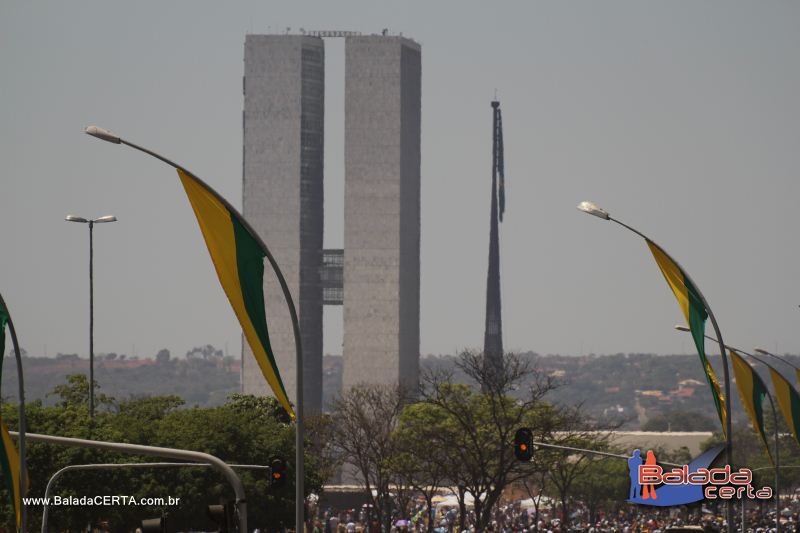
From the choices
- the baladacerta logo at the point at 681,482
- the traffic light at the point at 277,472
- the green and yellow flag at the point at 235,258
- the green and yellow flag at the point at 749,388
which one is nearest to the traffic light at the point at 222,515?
the green and yellow flag at the point at 235,258

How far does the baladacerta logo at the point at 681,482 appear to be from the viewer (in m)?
39.3

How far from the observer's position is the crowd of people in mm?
74562

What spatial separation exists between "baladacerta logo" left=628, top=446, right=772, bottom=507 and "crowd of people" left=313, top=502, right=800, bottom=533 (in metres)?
18.4

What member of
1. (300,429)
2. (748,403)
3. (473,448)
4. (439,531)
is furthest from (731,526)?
(473,448)

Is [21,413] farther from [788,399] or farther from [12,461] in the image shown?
[788,399]

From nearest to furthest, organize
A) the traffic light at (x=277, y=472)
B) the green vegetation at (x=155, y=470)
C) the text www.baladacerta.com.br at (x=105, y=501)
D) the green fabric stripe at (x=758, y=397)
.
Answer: the green fabric stripe at (x=758, y=397), the traffic light at (x=277, y=472), the text www.baladacerta.com.br at (x=105, y=501), the green vegetation at (x=155, y=470)

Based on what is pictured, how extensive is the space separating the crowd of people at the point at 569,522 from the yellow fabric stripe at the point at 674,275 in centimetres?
3096

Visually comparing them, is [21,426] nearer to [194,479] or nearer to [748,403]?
[748,403]

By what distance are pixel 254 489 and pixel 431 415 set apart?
3333cm

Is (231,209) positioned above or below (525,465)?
above

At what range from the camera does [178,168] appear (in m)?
24.0

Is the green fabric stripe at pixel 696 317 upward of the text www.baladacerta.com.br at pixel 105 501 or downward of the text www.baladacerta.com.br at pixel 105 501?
upward

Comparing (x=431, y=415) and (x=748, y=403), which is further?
(x=431, y=415)

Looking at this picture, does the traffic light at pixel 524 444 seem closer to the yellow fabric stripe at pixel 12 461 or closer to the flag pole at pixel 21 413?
the flag pole at pixel 21 413
